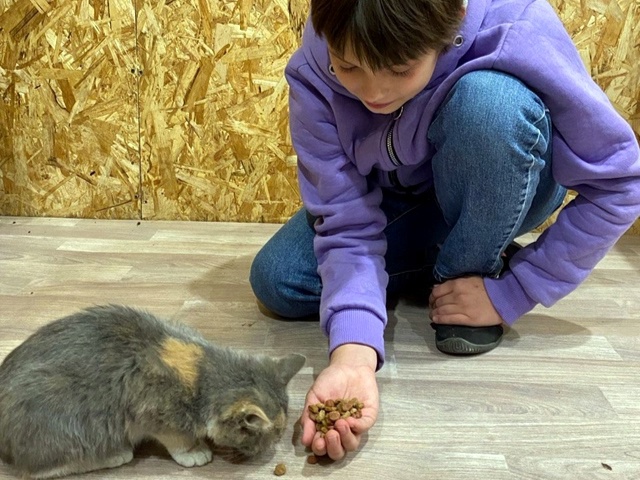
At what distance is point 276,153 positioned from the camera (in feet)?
5.45

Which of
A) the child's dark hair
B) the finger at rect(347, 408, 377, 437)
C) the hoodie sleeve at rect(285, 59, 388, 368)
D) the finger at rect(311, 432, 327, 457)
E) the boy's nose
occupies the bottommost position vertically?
the finger at rect(311, 432, 327, 457)

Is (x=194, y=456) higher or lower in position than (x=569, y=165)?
lower

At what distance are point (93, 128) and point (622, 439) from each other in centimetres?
142

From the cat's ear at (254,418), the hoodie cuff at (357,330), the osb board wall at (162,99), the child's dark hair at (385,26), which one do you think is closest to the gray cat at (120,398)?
the cat's ear at (254,418)

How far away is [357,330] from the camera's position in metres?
0.94

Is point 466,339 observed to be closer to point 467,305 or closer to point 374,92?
point 467,305

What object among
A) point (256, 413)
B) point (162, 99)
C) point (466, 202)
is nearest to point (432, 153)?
point (466, 202)

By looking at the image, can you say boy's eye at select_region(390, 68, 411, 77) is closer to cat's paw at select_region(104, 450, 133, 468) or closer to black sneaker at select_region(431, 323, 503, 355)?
black sneaker at select_region(431, 323, 503, 355)

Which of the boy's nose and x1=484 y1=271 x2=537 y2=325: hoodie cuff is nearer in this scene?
the boy's nose

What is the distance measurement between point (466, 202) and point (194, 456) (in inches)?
22.0

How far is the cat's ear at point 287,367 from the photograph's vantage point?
854 mm

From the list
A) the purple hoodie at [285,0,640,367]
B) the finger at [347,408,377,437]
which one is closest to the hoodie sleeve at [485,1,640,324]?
the purple hoodie at [285,0,640,367]

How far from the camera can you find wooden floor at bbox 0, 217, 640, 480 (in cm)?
84

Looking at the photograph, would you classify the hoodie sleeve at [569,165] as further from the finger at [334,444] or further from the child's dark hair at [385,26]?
the finger at [334,444]
